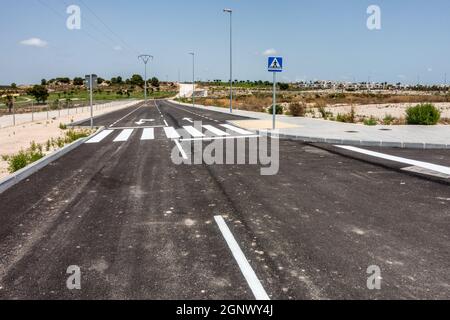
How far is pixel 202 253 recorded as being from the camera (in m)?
4.36

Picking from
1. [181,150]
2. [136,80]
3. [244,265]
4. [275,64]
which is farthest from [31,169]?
[136,80]

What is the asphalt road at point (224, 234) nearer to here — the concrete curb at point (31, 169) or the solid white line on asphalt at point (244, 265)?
the solid white line on asphalt at point (244, 265)

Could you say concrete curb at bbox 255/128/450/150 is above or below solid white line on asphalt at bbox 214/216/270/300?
above

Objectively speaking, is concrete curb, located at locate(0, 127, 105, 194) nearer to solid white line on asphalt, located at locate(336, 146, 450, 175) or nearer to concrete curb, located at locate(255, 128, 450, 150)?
concrete curb, located at locate(255, 128, 450, 150)

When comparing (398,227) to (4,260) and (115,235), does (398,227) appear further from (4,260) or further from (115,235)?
(4,260)

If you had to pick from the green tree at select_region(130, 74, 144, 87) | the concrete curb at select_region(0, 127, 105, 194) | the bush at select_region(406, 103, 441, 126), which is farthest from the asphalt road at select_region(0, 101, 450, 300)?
the green tree at select_region(130, 74, 144, 87)

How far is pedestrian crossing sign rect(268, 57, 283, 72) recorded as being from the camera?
53.8 ft

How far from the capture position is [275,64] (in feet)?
54.1

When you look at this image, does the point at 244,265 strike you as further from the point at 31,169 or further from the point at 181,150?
the point at 181,150

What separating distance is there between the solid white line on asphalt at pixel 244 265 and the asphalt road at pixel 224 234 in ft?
0.08

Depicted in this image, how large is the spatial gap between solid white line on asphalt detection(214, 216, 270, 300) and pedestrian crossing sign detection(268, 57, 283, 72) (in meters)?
12.2

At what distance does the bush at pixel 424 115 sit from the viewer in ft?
61.4
